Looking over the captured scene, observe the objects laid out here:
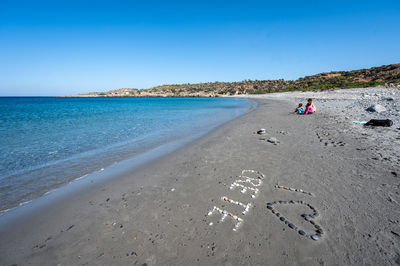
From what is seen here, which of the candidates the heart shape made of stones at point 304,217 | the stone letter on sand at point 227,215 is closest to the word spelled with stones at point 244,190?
the stone letter on sand at point 227,215

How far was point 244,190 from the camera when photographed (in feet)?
14.9

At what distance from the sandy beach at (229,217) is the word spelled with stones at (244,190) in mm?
25

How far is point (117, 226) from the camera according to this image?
3.49m

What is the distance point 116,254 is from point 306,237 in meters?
3.05

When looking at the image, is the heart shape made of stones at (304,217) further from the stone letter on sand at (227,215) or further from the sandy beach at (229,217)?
the stone letter on sand at (227,215)

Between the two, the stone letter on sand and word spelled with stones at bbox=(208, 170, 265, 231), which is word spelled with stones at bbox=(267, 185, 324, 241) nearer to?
word spelled with stones at bbox=(208, 170, 265, 231)

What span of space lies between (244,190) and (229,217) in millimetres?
1149

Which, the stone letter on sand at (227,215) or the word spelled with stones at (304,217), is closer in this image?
the word spelled with stones at (304,217)

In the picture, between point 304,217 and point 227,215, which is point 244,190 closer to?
point 227,215

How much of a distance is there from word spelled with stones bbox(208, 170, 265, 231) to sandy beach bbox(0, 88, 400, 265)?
3 cm

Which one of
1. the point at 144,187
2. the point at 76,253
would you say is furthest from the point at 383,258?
the point at 144,187

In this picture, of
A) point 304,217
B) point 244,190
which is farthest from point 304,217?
point 244,190

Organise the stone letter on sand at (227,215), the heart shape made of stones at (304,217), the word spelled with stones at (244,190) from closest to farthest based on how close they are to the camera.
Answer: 1. the heart shape made of stones at (304,217)
2. the stone letter on sand at (227,215)
3. the word spelled with stones at (244,190)

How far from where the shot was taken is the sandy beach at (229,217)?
9.04 ft
